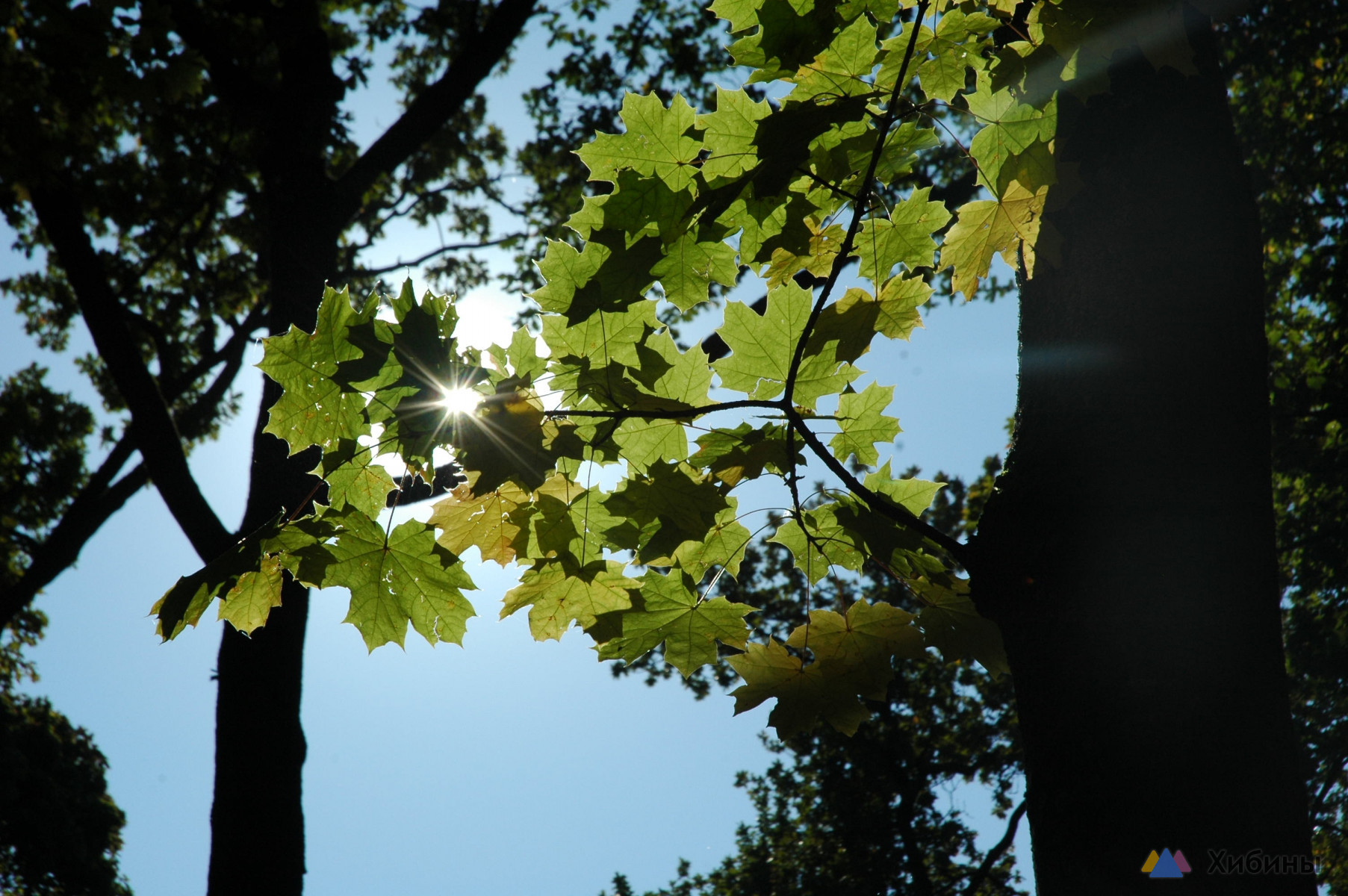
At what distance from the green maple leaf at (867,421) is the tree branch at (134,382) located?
3927 millimetres

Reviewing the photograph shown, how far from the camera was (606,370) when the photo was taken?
167 cm

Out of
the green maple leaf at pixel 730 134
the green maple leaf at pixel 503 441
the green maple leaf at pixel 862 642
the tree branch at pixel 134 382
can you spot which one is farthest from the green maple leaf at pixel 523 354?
the tree branch at pixel 134 382

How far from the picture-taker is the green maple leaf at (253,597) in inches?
77.9

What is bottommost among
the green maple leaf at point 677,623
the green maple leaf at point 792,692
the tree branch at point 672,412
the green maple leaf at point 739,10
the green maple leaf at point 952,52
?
the green maple leaf at point 792,692

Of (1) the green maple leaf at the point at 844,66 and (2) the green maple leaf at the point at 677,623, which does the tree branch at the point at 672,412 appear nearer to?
(2) the green maple leaf at the point at 677,623

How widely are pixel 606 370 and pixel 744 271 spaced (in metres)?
0.91

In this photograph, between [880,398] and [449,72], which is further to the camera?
[449,72]

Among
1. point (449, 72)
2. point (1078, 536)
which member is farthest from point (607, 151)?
point (449, 72)

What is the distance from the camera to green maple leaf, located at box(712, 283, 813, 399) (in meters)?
1.88

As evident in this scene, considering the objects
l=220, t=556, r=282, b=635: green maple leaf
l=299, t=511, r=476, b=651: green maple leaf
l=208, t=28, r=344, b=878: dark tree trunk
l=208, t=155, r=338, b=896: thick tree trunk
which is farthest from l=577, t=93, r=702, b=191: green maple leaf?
l=208, t=155, r=338, b=896: thick tree trunk

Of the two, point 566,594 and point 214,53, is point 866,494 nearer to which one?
point 566,594

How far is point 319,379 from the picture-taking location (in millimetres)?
1746

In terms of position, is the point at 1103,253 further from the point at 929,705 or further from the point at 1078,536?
Result: the point at 929,705

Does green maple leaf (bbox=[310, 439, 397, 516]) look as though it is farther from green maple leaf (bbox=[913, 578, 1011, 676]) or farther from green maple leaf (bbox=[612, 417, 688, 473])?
green maple leaf (bbox=[913, 578, 1011, 676])
